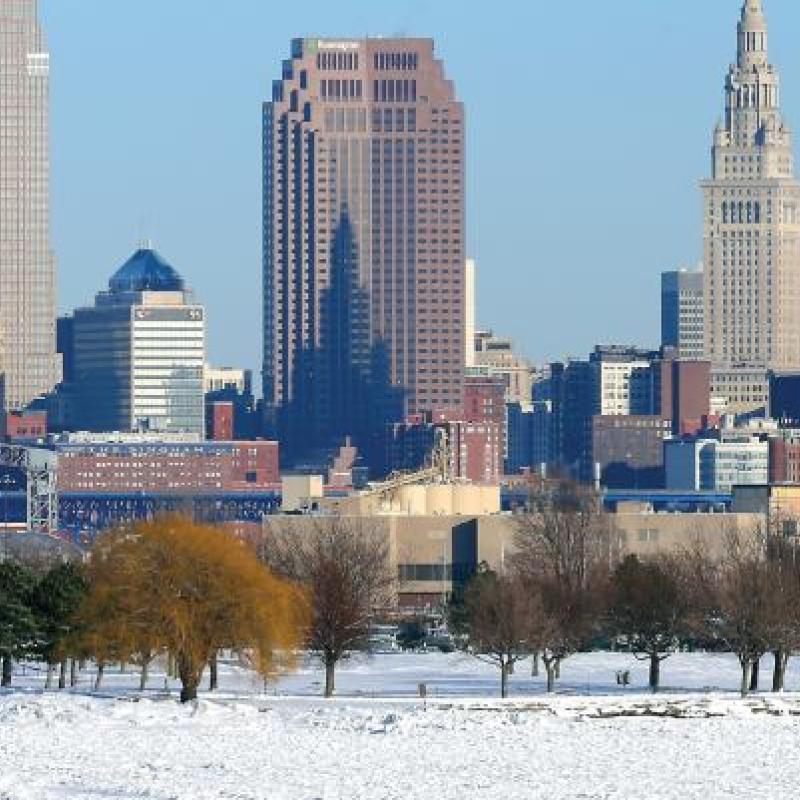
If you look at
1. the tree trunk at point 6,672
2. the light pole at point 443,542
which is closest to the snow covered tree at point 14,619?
the tree trunk at point 6,672

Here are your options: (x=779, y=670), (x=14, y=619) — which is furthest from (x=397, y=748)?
(x=779, y=670)

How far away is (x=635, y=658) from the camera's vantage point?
105m

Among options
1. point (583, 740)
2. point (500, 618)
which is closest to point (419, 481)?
point (500, 618)

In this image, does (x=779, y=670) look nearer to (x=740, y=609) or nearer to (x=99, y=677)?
(x=740, y=609)

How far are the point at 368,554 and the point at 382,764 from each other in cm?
5509

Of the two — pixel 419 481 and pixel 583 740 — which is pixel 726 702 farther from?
pixel 419 481

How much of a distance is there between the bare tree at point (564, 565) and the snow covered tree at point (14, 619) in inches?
439

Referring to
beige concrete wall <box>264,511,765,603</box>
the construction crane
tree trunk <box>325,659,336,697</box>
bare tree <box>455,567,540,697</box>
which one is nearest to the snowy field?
tree trunk <box>325,659,336,697</box>

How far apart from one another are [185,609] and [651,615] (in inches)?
530

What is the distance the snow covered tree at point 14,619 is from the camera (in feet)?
301

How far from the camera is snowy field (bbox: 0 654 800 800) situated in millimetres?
72812

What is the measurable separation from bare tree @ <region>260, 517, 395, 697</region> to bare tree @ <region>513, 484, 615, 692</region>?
166 inches

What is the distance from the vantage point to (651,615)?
3799 inches

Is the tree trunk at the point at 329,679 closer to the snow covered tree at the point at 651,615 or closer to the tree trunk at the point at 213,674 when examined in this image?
the tree trunk at the point at 213,674
